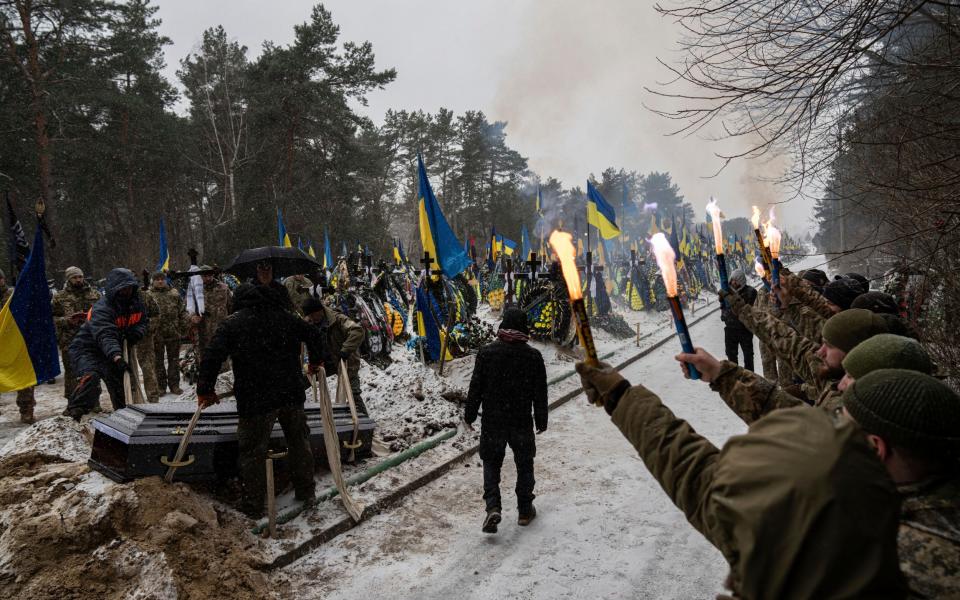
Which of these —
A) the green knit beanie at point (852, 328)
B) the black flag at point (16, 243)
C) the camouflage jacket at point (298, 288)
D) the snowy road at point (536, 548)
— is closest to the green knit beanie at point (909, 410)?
the green knit beanie at point (852, 328)

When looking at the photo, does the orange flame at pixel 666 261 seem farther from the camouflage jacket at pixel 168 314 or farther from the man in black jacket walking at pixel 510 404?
the camouflage jacket at pixel 168 314

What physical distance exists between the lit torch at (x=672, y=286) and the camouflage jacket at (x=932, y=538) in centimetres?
80

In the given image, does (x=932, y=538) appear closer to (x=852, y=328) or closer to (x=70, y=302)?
(x=852, y=328)

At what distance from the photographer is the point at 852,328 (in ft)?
9.18

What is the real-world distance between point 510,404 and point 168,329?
7.00 metres

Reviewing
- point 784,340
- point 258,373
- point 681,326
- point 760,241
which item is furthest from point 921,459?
point 258,373

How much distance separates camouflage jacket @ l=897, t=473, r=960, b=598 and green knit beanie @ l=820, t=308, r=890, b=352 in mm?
1601

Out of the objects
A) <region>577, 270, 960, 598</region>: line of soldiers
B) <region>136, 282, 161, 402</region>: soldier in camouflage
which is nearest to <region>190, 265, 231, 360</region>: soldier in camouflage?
<region>136, 282, 161, 402</region>: soldier in camouflage

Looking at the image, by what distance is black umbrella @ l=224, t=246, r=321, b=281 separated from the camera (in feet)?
21.7

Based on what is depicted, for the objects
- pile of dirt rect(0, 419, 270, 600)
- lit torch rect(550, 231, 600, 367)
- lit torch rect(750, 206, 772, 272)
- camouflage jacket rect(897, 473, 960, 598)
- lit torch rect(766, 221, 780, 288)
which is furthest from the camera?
lit torch rect(766, 221, 780, 288)

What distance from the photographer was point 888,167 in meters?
7.14

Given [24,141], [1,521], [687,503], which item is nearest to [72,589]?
[1,521]

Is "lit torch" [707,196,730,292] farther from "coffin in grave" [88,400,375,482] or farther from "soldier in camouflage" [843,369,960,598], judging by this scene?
"coffin in grave" [88,400,375,482]

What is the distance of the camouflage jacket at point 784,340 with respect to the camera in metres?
3.67
